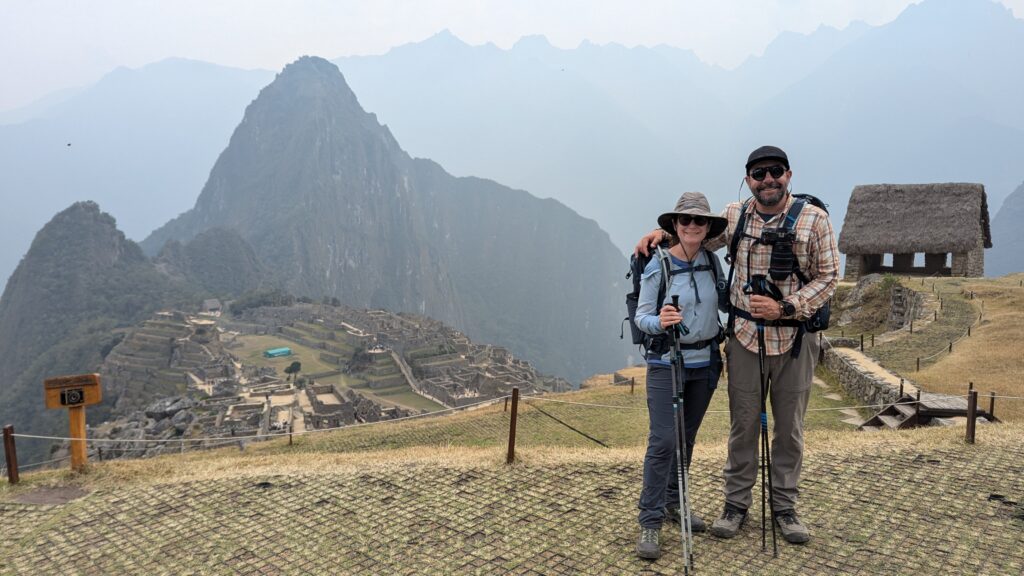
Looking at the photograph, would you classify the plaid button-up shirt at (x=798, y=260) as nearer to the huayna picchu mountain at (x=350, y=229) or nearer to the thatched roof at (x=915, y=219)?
the thatched roof at (x=915, y=219)

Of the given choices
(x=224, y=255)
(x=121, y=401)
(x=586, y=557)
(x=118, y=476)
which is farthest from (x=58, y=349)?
(x=586, y=557)

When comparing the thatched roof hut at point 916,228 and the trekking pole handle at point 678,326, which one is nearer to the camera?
the trekking pole handle at point 678,326

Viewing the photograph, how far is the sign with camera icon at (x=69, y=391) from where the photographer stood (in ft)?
18.6

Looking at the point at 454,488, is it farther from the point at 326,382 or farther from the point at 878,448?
the point at 326,382

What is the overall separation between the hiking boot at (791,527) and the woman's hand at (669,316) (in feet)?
4.41

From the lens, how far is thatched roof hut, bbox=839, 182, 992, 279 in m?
19.3

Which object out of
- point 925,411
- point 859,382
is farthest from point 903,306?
point 925,411

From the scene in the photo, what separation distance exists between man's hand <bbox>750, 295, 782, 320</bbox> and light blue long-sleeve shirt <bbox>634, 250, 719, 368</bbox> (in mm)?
193

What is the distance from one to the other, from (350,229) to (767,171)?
5727 inches

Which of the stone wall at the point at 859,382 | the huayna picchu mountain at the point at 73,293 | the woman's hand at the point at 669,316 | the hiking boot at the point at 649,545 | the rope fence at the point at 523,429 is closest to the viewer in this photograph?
the woman's hand at the point at 669,316

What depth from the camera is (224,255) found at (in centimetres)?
10431

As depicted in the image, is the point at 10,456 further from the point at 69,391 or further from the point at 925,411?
the point at 925,411

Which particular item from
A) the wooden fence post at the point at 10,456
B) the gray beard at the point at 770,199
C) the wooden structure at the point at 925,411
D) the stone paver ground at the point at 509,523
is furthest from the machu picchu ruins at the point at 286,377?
the gray beard at the point at 770,199

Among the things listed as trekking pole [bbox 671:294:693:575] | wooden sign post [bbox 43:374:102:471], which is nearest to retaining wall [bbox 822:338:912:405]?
trekking pole [bbox 671:294:693:575]
